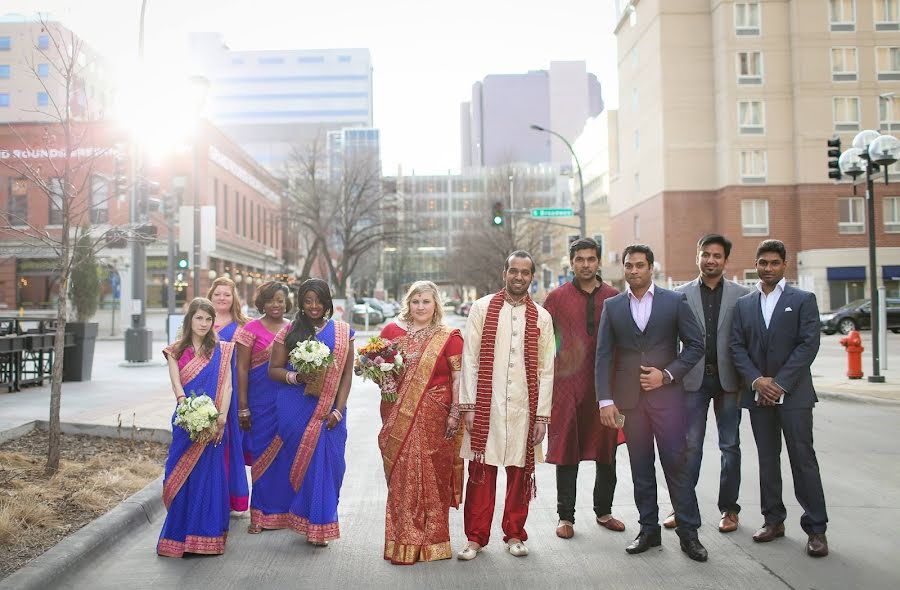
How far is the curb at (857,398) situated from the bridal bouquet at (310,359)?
35.3ft

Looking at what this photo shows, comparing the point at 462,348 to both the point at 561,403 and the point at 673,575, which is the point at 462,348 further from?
the point at 673,575

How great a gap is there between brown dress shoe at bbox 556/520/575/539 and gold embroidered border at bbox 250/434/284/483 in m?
2.18

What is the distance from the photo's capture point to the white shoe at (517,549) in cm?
533

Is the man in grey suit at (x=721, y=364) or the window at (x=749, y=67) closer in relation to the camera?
the man in grey suit at (x=721, y=364)

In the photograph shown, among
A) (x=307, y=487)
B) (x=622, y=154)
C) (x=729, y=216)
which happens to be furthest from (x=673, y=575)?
(x=622, y=154)

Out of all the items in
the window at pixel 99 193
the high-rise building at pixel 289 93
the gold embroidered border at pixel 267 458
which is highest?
the high-rise building at pixel 289 93

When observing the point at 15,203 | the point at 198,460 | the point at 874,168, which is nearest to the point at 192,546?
the point at 198,460

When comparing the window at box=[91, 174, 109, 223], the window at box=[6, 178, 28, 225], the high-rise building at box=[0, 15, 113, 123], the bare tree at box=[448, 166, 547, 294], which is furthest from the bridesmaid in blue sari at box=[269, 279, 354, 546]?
the bare tree at box=[448, 166, 547, 294]

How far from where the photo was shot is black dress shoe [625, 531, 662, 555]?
17.6ft

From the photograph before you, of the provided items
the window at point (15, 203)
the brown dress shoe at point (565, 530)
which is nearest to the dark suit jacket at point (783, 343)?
the brown dress shoe at point (565, 530)

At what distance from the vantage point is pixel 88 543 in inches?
210

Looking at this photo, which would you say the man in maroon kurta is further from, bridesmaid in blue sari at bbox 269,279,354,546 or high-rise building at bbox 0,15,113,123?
high-rise building at bbox 0,15,113,123

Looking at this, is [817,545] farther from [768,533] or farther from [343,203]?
[343,203]

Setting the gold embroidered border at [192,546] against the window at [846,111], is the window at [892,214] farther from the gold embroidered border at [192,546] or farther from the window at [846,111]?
the gold embroidered border at [192,546]
